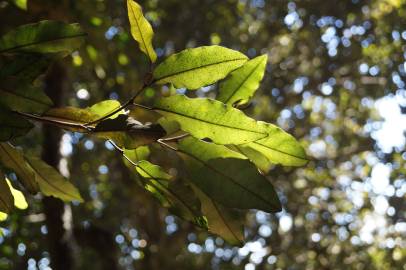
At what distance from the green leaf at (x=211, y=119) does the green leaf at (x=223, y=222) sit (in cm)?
16

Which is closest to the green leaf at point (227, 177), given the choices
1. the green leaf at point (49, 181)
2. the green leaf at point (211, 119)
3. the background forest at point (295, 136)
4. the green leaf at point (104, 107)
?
the green leaf at point (211, 119)

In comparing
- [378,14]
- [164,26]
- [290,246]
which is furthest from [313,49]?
[290,246]

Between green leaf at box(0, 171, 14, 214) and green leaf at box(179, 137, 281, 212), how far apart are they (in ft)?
1.09

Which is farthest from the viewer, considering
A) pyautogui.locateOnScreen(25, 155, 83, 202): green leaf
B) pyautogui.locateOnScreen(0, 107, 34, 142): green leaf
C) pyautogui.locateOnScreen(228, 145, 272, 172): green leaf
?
pyautogui.locateOnScreen(25, 155, 83, 202): green leaf

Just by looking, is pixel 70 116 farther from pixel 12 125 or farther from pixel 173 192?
pixel 173 192

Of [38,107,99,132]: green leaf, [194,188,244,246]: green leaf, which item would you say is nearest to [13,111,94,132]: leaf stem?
[38,107,99,132]: green leaf

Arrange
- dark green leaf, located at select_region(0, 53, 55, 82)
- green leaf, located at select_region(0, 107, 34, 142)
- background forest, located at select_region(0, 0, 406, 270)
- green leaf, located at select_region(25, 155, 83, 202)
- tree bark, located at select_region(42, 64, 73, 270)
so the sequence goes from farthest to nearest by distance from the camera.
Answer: background forest, located at select_region(0, 0, 406, 270), tree bark, located at select_region(42, 64, 73, 270), green leaf, located at select_region(25, 155, 83, 202), dark green leaf, located at select_region(0, 53, 55, 82), green leaf, located at select_region(0, 107, 34, 142)

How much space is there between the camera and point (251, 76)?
1.18 m

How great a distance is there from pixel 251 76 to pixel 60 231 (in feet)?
4.34

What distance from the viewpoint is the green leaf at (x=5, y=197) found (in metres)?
1.05

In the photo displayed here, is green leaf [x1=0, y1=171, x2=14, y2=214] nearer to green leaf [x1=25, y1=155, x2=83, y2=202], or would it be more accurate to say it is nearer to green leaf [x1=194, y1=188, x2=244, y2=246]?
green leaf [x1=25, y1=155, x2=83, y2=202]

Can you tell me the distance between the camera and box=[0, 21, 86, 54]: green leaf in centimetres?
104

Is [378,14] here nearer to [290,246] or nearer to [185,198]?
[290,246]

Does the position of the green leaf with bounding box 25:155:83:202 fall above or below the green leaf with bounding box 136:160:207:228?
below
